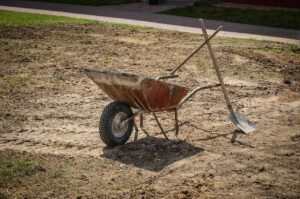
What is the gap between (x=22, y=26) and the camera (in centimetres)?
1590

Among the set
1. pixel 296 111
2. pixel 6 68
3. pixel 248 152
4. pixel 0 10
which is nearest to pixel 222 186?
pixel 248 152

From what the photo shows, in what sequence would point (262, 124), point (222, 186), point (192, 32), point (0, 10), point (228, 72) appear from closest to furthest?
1. point (222, 186)
2. point (262, 124)
3. point (228, 72)
4. point (192, 32)
5. point (0, 10)

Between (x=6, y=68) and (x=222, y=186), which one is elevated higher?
(x=6, y=68)

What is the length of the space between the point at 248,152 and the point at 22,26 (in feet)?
36.9

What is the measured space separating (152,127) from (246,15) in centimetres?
1365

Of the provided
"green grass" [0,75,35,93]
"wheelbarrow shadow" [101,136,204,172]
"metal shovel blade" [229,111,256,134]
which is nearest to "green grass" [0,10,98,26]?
"green grass" [0,75,35,93]

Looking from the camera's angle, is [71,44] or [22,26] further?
[22,26]

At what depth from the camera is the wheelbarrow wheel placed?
6.64 m

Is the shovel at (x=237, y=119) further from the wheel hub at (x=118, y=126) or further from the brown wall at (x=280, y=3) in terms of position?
the brown wall at (x=280, y=3)

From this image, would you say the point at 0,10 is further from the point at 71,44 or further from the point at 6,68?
the point at 6,68

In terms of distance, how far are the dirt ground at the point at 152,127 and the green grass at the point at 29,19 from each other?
120 inches

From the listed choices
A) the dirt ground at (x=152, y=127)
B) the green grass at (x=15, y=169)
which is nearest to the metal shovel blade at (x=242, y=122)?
the dirt ground at (x=152, y=127)

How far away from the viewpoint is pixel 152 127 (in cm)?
772

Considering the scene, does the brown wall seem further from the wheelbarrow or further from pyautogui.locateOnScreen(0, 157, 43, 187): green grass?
pyautogui.locateOnScreen(0, 157, 43, 187): green grass
